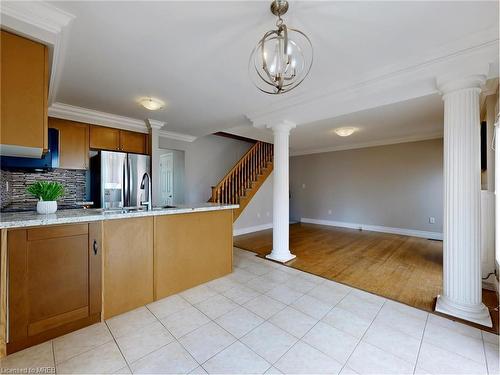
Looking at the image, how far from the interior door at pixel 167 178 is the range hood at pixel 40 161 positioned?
1923 mm

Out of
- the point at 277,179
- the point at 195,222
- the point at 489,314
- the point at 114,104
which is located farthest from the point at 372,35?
the point at 114,104

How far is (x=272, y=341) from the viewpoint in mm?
1693

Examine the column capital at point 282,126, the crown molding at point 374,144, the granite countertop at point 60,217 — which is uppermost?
the crown molding at point 374,144

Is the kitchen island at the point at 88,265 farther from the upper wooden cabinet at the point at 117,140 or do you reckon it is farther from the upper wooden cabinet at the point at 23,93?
the upper wooden cabinet at the point at 117,140

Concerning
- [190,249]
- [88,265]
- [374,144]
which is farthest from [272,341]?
[374,144]

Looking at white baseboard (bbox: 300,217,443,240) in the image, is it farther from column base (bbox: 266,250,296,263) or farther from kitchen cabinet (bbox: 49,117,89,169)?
kitchen cabinet (bbox: 49,117,89,169)

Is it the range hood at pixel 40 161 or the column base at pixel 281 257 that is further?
the column base at pixel 281 257

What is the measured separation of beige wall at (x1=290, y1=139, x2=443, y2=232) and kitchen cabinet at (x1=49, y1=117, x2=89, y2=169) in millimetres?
5847

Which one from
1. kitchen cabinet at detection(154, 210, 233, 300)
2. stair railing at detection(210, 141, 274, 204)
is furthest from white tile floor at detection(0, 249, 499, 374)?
stair railing at detection(210, 141, 274, 204)

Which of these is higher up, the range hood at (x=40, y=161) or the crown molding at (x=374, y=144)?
the crown molding at (x=374, y=144)

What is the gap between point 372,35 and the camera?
180cm

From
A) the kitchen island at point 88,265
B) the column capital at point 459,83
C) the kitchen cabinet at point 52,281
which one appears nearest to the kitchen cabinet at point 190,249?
the kitchen island at point 88,265

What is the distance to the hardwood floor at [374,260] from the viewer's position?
8.23 ft

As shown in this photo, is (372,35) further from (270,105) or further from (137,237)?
(137,237)
